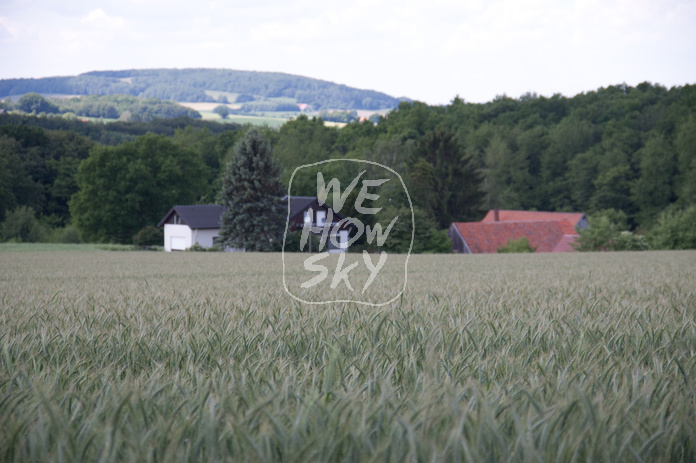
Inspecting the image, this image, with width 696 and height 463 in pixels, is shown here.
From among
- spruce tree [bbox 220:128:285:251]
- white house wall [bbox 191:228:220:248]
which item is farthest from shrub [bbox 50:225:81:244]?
spruce tree [bbox 220:128:285:251]

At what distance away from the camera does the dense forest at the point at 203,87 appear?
100 meters

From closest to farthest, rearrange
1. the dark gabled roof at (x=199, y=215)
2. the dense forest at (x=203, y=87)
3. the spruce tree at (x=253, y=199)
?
the spruce tree at (x=253, y=199), the dark gabled roof at (x=199, y=215), the dense forest at (x=203, y=87)

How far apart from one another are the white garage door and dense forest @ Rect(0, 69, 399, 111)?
54.4 metres

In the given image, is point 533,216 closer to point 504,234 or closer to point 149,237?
point 504,234

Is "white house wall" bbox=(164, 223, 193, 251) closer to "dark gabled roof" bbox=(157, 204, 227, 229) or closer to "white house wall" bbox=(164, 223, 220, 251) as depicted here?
"white house wall" bbox=(164, 223, 220, 251)

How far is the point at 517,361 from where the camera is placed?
2.60m

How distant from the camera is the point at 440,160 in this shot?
61531 mm

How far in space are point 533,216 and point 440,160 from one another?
36.2 ft

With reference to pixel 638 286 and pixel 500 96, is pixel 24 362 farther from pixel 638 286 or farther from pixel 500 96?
pixel 500 96

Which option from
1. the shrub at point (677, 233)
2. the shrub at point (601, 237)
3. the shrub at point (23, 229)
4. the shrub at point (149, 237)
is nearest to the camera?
the shrub at point (677, 233)

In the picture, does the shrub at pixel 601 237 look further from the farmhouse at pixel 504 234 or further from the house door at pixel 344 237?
the house door at pixel 344 237

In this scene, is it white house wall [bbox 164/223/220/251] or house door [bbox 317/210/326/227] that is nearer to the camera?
house door [bbox 317/210/326/227]

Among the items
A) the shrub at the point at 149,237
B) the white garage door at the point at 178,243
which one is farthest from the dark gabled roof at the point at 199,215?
the shrub at the point at 149,237

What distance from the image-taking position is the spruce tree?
34594 mm
